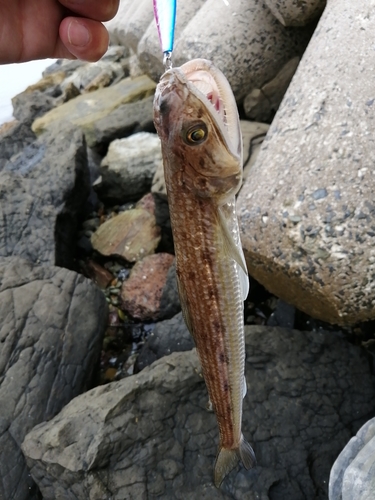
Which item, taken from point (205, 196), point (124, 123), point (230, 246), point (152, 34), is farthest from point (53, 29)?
point (124, 123)

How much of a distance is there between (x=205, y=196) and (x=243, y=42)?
380 centimetres

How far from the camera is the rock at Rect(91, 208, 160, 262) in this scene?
588 cm

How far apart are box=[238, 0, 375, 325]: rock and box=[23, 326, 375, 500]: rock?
1.38 feet

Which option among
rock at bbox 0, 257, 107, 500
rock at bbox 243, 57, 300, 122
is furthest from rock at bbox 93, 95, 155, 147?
rock at bbox 0, 257, 107, 500

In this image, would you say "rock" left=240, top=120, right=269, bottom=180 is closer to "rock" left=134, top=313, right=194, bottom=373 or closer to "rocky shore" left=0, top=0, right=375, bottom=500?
"rocky shore" left=0, top=0, right=375, bottom=500

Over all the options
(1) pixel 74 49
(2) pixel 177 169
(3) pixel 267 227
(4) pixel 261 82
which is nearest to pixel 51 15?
(1) pixel 74 49

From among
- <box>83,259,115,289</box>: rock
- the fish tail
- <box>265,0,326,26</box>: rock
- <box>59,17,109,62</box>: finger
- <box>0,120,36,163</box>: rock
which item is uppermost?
<box>59,17,109,62</box>: finger

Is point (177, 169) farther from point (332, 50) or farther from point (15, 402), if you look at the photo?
point (15, 402)

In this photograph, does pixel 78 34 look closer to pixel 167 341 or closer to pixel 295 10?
pixel 167 341

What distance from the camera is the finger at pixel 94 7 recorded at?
2.23 metres

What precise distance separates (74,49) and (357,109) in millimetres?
1722

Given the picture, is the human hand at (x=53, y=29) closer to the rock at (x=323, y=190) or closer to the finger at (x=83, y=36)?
the finger at (x=83, y=36)

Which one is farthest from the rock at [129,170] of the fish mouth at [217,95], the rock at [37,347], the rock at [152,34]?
the fish mouth at [217,95]

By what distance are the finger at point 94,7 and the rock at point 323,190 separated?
58.4 inches
